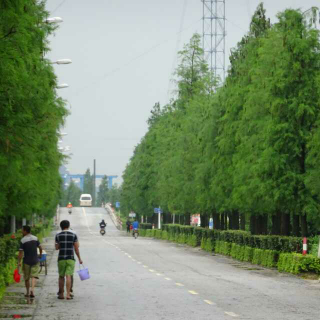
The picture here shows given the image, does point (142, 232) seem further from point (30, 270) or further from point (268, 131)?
point (30, 270)

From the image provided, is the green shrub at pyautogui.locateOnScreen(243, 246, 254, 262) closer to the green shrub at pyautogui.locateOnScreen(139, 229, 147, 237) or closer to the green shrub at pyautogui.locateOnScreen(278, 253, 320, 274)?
the green shrub at pyautogui.locateOnScreen(278, 253, 320, 274)

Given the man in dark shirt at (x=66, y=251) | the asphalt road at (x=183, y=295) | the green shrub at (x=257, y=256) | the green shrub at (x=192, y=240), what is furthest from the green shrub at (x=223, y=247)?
the man in dark shirt at (x=66, y=251)

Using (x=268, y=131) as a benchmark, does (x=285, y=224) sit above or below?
below

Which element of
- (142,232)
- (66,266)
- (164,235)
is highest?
(142,232)

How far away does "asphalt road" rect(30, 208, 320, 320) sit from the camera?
17584 mm

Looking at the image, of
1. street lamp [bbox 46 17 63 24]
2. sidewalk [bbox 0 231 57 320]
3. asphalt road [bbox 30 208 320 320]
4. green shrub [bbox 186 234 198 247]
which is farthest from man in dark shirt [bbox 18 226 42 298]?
green shrub [bbox 186 234 198 247]

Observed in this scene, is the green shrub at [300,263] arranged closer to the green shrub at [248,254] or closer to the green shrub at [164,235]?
the green shrub at [248,254]

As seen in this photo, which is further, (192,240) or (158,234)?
(158,234)

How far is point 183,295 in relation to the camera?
21750 millimetres

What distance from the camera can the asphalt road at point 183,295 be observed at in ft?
57.7

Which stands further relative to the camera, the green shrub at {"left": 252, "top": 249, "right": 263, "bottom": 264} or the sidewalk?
the green shrub at {"left": 252, "top": 249, "right": 263, "bottom": 264}

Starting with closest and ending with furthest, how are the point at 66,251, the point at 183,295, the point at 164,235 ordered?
the point at 66,251 < the point at 183,295 < the point at 164,235

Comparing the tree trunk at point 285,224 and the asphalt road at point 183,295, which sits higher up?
the tree trunk at point 285,224

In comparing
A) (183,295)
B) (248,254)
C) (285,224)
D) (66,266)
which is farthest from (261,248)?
(66,266)
